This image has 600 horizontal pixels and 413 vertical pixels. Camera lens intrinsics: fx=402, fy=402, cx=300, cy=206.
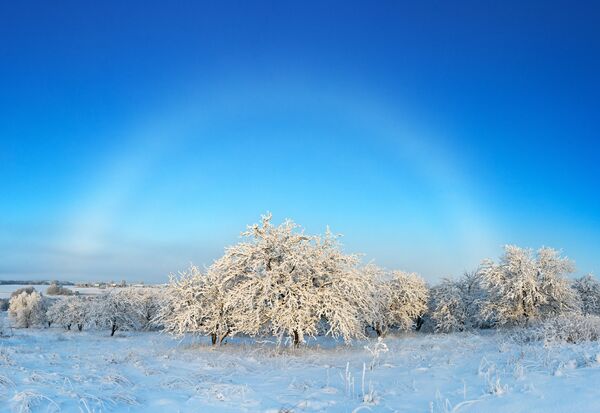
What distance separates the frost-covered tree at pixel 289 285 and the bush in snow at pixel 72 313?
135 ft

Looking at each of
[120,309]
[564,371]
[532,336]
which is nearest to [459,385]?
[564,371]

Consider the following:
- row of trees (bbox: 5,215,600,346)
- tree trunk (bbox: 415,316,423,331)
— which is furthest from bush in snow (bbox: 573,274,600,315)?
tree trunk (bbox: 415,316,423,331)

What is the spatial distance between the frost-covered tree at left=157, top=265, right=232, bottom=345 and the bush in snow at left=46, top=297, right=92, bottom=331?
35288mm

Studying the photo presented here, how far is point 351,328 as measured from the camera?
21.4 metres

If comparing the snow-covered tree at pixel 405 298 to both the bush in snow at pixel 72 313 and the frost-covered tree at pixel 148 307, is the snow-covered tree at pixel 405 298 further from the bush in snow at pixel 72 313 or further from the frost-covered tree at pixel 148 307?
the bush in snow at pixel 72 313

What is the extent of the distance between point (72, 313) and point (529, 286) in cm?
5937

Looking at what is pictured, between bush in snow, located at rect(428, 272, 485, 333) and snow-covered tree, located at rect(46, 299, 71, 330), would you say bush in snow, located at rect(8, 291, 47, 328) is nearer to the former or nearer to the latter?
snow-covered tree, located at rect(46, 299, 71, 330)

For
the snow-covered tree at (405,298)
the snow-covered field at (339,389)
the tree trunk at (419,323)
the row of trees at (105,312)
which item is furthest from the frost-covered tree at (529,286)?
the row of trees at (105,312)

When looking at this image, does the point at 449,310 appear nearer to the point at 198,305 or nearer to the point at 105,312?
the point at 198,305

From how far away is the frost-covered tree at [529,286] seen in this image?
38.6 m

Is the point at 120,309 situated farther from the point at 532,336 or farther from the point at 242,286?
the point at 532,336

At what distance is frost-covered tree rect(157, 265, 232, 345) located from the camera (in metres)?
24.3

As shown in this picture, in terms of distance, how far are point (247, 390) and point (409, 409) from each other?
3859 millimetres

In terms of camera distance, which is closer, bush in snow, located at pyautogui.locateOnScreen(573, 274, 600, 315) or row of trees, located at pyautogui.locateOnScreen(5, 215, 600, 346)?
row of trees, located at pyautogui.locateOnScreen(5, 215, 600, 346)
